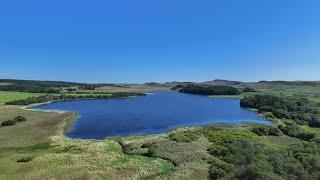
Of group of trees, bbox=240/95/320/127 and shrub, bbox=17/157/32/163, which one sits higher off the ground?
group of trees, bbox=240/95/320/127

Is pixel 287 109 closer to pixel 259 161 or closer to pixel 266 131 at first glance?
pixel 266 131

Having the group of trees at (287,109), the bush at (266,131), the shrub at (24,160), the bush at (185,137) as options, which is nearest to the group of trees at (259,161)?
the bush at (185,137)

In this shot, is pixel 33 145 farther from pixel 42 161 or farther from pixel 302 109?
pixel 302 109

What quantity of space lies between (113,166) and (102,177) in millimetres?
4681

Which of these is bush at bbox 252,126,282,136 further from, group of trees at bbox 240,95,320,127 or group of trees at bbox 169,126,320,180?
group of trees at bbox 240,95,320,127

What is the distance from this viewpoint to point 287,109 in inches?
5007

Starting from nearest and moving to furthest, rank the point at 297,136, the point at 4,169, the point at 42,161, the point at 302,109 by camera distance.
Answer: the point at 4,169 < the point at 42,161 < the point at 297,136 < the point at 302,109

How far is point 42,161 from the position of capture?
48531 mm

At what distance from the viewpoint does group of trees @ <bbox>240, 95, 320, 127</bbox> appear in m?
98.5

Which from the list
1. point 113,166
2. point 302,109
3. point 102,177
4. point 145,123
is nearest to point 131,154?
point 113,166

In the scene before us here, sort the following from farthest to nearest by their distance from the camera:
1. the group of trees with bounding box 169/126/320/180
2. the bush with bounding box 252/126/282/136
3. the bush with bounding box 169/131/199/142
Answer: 1. the bush with bounding box 252/126/282/136
2. the bush with bounding box 169/131/199/142
3. the group of trees with bounding box 169/126/320/180

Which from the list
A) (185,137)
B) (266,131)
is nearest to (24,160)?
(185,137)

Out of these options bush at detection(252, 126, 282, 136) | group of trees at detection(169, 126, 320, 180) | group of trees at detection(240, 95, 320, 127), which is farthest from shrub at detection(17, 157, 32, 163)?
group of trees at detection(240, 95, 320, 127)

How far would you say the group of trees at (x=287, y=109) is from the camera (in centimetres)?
9849
